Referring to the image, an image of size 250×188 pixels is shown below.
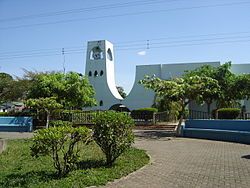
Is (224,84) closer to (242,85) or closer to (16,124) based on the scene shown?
(242,85)

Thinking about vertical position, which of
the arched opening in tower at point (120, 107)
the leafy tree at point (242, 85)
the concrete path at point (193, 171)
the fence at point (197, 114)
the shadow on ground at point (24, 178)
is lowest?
the shadow on ground at point (24, 178)

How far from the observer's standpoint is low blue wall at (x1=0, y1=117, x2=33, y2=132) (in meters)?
24.6

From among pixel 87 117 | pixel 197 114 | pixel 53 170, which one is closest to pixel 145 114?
pixel 87 117

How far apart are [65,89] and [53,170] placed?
20.1m

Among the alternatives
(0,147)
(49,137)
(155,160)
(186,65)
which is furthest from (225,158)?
(186,65)

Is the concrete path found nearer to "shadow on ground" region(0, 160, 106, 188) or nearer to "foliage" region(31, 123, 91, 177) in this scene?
"foliage" region(31, 123, 91, 177)

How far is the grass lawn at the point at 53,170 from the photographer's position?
710 centimetres

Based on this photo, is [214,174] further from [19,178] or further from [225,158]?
[19,178]

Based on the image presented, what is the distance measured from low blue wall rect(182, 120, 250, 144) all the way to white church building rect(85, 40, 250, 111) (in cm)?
1653

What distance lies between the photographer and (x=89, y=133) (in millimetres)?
8281

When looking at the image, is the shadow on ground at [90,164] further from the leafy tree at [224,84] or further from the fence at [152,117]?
the leafy tree at [224,84]

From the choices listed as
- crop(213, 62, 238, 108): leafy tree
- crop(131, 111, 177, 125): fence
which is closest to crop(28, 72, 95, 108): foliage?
crop(131, 111, 177, 125): fence

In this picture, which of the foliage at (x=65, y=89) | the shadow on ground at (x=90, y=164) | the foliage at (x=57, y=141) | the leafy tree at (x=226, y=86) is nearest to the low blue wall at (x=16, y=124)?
the foliage at (x=65, y=89)

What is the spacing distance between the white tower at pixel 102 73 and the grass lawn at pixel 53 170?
96.5 ft
